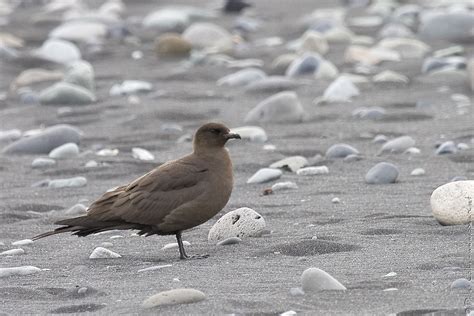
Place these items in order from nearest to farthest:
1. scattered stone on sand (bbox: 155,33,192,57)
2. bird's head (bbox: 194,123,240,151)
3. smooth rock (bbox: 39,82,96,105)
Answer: bird's head (bbox: 194,123,240,151), smooth rock (bbox: 39,82,96,105), scattered stone on sand (bbox: 155,33,192,57)

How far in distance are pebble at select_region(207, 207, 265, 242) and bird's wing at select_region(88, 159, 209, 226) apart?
0.35 m

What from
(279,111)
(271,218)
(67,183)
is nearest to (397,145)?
(279,111)

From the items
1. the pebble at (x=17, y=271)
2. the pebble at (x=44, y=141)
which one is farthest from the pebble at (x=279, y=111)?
the pebble at (x=17, y=271)

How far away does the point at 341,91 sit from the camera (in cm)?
1024

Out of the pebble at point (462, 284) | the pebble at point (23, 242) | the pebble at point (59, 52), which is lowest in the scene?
Answer: the pebble at point (462, 284)

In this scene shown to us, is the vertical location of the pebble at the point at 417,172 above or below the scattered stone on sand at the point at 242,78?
below

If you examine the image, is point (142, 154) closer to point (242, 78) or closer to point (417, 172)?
point (417, 172)

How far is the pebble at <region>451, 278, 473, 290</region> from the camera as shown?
14.8 ft

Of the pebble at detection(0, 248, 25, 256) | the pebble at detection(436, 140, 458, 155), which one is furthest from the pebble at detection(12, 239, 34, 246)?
the pebble at detection(436, 140, 458, 155)

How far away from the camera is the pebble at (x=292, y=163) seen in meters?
7.62

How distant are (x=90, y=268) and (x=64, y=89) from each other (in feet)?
17.6

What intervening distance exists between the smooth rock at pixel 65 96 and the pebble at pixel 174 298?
248 inches

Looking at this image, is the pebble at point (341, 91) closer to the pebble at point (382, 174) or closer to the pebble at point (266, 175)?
the pebble at point (266, 175)

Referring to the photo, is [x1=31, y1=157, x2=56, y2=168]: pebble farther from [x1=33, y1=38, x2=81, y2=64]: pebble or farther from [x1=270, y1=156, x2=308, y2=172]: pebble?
[x1=33, y1=38, x2=81, y2=64]: pebble
